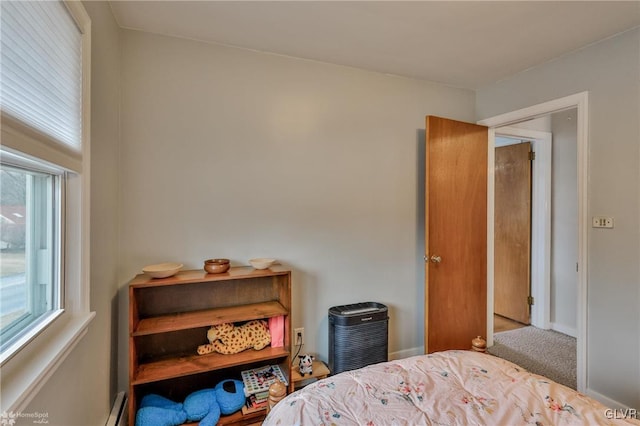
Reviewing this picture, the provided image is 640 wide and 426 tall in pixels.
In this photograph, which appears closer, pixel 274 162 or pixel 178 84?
pixel 178 84

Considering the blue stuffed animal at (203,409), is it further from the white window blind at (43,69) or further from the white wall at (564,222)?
the white wall at (564,222)

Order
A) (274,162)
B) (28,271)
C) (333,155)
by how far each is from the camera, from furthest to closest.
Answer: (333,155)
(274,162)
(28,271)

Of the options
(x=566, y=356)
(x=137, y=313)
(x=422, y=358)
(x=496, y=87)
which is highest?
(x=496, y=87)

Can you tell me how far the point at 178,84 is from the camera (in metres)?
2.01

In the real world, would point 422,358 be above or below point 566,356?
above

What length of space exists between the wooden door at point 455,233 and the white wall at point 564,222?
1209 mm

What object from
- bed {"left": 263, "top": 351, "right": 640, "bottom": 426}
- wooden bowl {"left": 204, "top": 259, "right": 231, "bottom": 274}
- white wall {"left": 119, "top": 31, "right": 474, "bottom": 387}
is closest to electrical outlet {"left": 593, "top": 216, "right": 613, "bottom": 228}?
white wall {"left": 119, "top": 31, "right": 474, "bottom": 387}

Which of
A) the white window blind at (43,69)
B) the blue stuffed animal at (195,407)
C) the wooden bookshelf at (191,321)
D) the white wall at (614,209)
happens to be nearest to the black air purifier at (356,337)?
the wooden bookshelf at (191,321)

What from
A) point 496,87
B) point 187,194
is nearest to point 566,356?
point 496,87

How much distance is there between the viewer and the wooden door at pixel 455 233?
2.50 metres

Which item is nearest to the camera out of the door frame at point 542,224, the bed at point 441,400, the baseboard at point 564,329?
the bed at point 441,400

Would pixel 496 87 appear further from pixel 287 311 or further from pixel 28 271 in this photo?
pixel 28 271

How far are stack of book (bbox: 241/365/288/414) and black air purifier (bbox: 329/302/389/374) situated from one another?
16.8 inches

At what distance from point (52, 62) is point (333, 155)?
1719mm
